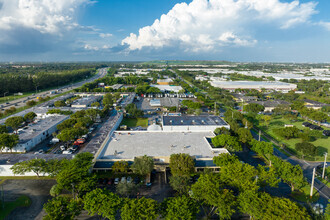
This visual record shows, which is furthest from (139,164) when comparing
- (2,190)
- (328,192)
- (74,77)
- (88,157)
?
(74,77)

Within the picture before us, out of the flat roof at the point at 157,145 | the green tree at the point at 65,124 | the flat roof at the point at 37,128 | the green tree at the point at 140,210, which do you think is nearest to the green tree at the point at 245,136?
the flat roof at the point at 157,145

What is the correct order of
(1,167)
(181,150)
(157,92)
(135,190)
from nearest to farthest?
(135,190) < (1,167) < (181,150) < (157,92)

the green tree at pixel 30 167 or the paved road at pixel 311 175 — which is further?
the green tree at pixel 30 167

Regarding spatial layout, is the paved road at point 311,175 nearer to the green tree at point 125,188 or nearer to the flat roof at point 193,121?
the flat roof at point 193,121

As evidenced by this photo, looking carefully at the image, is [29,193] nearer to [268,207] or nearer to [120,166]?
[120,166]

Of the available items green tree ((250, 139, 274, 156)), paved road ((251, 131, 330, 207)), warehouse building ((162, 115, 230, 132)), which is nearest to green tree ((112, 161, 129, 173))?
warehouse building ((162, 115, 230, 132))

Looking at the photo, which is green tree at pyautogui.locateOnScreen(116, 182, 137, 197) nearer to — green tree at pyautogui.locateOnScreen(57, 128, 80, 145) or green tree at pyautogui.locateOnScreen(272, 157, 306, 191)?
green tree at pyautogui.locateOnScreen(57, 128, 80, 145)

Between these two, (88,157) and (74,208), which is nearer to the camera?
(74,208)

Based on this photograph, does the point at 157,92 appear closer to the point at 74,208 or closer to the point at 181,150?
the point at 181,150
